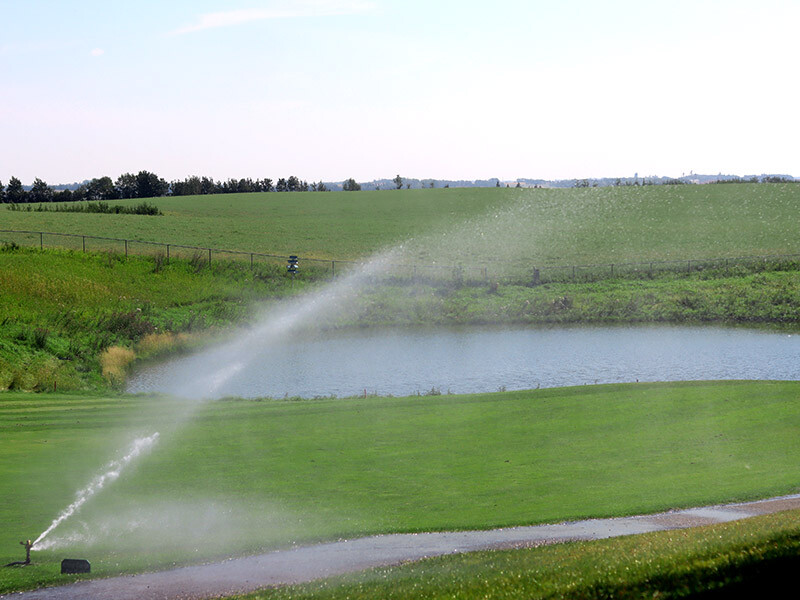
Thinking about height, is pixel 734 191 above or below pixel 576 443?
above

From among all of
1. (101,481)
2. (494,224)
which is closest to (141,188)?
(494,224)

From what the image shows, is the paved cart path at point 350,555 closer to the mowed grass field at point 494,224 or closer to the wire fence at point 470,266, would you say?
the wire fence at point 470,266

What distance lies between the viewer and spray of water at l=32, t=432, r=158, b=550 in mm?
14852

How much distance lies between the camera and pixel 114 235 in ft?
252

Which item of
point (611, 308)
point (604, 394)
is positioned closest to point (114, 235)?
point (611, 308)

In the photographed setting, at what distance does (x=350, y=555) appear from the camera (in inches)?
566

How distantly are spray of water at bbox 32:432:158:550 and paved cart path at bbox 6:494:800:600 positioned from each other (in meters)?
1.98

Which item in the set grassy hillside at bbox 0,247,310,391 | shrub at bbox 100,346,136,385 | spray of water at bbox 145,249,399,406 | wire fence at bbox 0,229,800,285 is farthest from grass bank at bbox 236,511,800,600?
wire fence at bbox 0,229,800,285

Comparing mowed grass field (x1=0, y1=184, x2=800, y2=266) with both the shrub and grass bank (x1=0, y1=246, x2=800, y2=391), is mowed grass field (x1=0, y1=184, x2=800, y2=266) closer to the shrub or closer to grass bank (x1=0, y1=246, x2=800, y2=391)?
grass bank (x1=0, y1=246, x2=800, y2=391)

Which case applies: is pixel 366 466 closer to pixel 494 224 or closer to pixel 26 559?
pixel 26 559

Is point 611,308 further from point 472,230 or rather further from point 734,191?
point 734,191

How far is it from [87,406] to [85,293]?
2658cm

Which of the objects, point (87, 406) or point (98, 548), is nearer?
point (98, 548)

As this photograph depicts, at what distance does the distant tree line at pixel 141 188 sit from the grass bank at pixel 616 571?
138454mm
